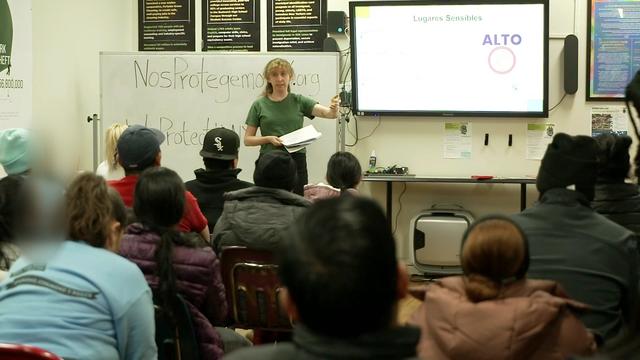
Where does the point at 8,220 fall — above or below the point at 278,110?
below

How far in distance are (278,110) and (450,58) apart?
1.43 metres

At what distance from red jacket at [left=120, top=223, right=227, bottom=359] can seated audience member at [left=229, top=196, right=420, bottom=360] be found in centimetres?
124

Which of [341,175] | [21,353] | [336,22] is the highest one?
[336,22]

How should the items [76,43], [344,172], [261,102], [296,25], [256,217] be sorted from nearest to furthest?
[256,217] → [344,172] → [261,102] → [76,43] → [296,25]

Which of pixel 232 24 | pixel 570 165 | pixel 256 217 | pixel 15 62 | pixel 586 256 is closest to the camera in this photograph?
pixel 586 256

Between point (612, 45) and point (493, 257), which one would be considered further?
point (612, 45)

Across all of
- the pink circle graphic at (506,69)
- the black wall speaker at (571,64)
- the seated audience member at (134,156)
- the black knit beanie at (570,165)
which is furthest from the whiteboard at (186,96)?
the black knit beanie at (570,165)

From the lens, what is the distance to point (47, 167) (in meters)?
1.31

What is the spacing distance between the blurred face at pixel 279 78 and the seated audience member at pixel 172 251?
2.58 metres

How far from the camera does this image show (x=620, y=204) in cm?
255

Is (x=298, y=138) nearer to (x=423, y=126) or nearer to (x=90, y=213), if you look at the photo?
(x=423, y=126)

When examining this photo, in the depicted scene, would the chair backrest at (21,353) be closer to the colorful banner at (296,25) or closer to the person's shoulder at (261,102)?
the person's shoulder at (261,102)

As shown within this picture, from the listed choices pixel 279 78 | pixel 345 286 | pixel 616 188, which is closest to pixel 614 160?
pixel 616 188

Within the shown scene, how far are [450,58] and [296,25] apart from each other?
1256mm
